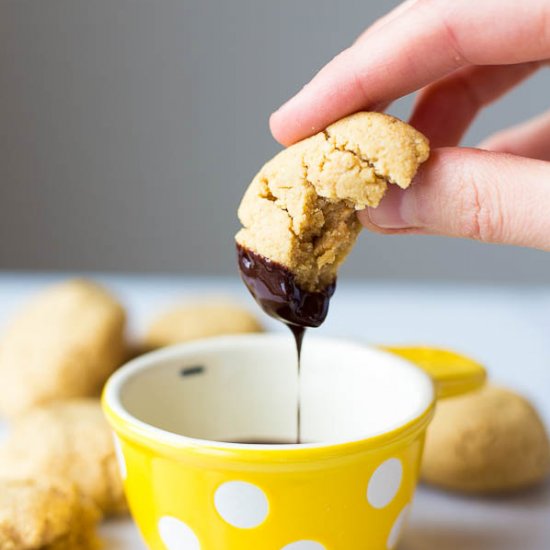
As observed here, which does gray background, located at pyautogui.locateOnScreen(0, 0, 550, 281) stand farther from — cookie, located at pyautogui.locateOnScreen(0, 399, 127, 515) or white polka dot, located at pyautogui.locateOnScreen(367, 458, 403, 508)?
white polka dot, located at pyautogui.locateOnScreen(367, 458, 403, 508)

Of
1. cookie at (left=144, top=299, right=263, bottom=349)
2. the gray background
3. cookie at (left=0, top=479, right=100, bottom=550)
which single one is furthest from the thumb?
the gray background

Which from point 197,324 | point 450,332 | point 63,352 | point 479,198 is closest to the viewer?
point 479,198

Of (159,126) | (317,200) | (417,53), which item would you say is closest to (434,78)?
(417,53)

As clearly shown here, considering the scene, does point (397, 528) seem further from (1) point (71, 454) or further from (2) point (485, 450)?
(1) point (71, 454)

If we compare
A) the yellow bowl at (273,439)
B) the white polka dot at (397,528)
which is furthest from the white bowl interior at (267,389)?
the white polka dot at (397,528)

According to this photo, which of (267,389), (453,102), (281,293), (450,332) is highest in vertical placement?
(453,102)

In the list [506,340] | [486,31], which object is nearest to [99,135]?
[506,340]
